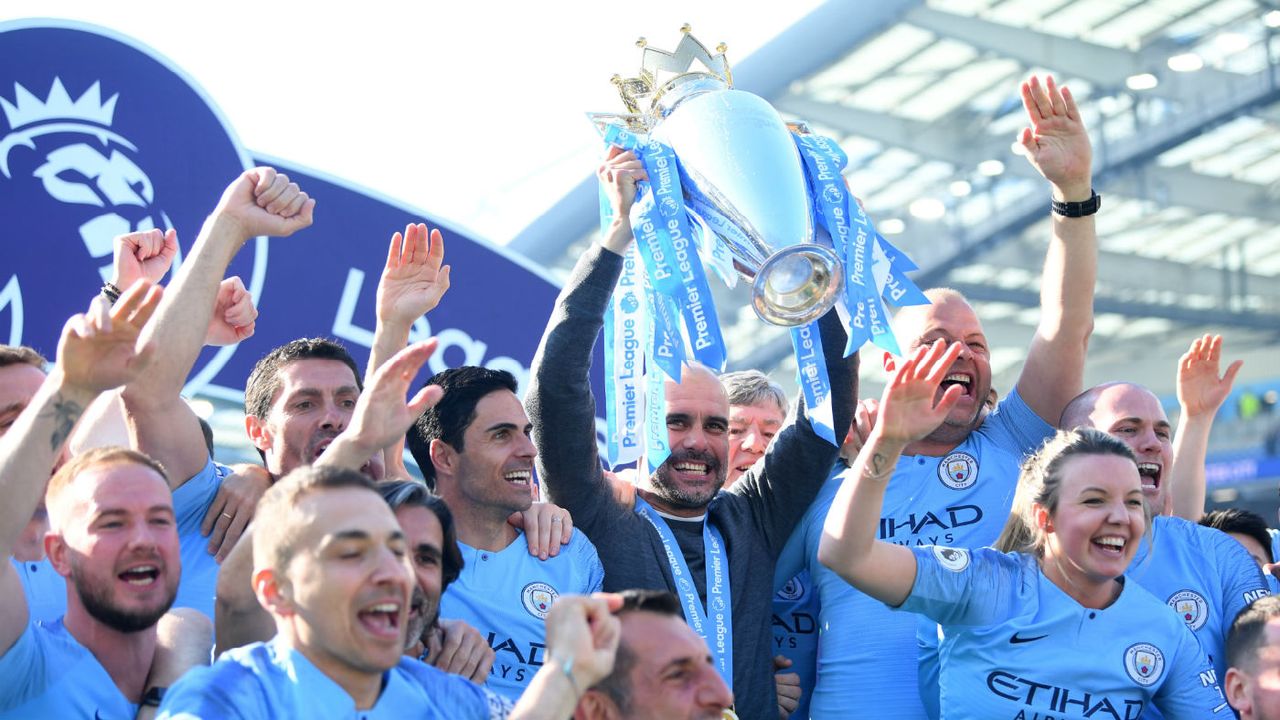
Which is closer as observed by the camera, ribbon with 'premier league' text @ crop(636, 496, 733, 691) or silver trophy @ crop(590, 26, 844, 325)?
silver trophy @ crop(590, 26, 844, 325)

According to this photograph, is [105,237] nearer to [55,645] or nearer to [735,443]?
[735,443]

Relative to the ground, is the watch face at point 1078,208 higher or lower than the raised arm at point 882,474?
higher

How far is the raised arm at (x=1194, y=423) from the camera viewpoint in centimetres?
489

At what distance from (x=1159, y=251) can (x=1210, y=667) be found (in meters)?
19.9

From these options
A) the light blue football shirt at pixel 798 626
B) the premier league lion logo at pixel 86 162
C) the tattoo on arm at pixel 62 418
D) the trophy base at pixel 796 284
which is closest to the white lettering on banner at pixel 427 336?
the premier league lion logo at pixel 86 162

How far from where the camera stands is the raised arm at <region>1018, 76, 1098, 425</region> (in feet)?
14.1

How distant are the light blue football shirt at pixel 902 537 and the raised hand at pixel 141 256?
184cm

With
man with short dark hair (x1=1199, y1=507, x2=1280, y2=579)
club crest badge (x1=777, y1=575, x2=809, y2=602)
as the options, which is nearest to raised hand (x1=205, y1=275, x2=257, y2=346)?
club crest badge (x1=777, y1=575, x2=809, y2=602)

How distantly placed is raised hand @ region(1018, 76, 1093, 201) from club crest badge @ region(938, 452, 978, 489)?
2.54ft

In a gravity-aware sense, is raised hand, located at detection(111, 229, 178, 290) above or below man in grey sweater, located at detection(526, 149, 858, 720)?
above

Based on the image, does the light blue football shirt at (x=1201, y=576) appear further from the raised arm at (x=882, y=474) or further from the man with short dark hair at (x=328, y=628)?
the man with short dark hair at (x=328, y=628)

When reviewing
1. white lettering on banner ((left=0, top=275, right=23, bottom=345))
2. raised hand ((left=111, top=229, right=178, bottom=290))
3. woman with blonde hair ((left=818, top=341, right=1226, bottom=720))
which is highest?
white lettering on banner ((left=0, top=275, right=23, bottom=345))

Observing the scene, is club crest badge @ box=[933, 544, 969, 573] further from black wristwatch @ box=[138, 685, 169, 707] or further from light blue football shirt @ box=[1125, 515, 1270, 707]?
black wristwatch @ box=[138, 685, 169, 707]

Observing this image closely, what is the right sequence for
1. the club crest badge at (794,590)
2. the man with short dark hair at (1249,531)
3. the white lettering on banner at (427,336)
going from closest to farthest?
the club crest badge at (794,590) < the man with short dark hair at (1249,531) < the white lettering on banner at (427,336)
